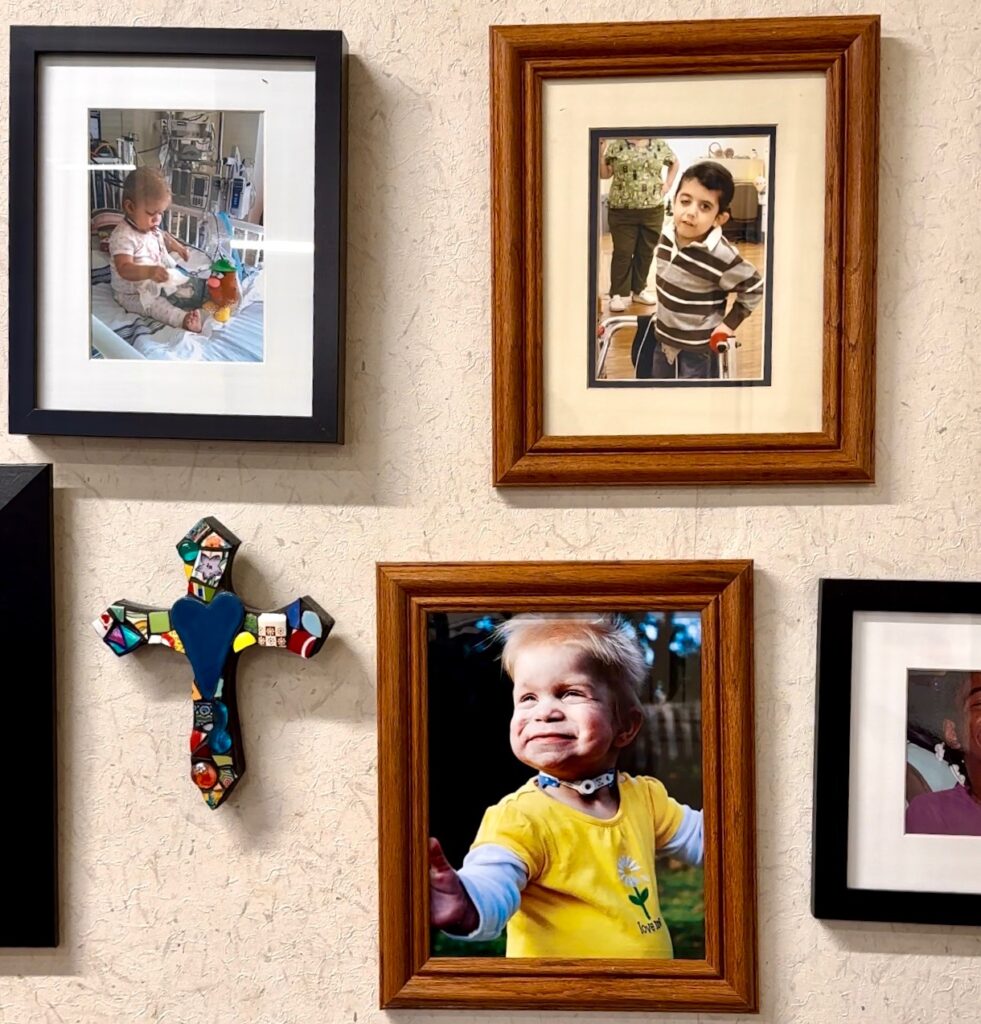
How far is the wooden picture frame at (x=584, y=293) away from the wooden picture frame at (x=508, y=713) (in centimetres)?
9

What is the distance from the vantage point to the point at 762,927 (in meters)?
0.85

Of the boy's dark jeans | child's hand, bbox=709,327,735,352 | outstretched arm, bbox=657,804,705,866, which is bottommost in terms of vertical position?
outstretched arm, bbox=657,804,705,866

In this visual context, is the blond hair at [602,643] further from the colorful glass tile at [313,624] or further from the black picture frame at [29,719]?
the black picture frame at [29,719]

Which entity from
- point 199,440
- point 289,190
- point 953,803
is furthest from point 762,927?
point 289,190

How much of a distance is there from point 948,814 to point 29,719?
2.62ft

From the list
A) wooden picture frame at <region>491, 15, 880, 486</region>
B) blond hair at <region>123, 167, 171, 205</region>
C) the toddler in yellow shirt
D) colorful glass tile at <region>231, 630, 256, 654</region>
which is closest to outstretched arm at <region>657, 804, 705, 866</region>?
the toddler in yellow shirt

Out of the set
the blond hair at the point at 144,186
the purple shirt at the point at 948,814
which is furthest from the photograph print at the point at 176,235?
the purple shirt at the point at 948,814

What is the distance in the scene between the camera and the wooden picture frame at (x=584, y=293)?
2.67ft

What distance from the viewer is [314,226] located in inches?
32.9

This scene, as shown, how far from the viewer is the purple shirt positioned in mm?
833

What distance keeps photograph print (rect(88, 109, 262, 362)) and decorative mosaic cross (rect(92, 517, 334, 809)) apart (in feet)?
0.56

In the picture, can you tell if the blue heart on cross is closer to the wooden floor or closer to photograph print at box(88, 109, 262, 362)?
photograph print at box(88, 109, 262, 362)

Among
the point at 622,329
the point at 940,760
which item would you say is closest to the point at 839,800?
the point at 940,760

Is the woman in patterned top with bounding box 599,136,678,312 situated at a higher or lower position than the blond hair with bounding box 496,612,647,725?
higher
